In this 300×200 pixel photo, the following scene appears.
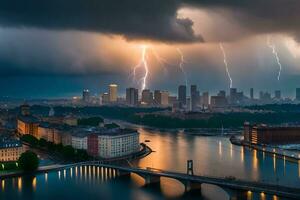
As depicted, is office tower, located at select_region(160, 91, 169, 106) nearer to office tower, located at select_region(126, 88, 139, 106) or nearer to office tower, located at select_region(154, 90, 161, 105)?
office tower, located at select_region(154, 90, 161, 105)

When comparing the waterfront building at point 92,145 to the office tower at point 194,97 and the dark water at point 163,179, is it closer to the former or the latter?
the dark water at point 163,179

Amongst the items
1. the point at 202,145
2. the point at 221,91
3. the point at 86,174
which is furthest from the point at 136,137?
the point at 221,91

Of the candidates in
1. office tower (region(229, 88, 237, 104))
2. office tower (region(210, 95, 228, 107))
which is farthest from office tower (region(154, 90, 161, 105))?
office tower (region(229, 88, 237, 104))

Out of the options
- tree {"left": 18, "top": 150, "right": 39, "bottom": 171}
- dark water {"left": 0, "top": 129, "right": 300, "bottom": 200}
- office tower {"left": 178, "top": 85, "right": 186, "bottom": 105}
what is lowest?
dark water {"left": 0, "top": 129, "right": 300, "bottom": 200}

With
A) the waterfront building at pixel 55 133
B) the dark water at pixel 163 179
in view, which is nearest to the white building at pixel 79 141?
the waterfront building at pixel 55 133

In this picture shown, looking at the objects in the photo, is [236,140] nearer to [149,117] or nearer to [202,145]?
[202,145]
